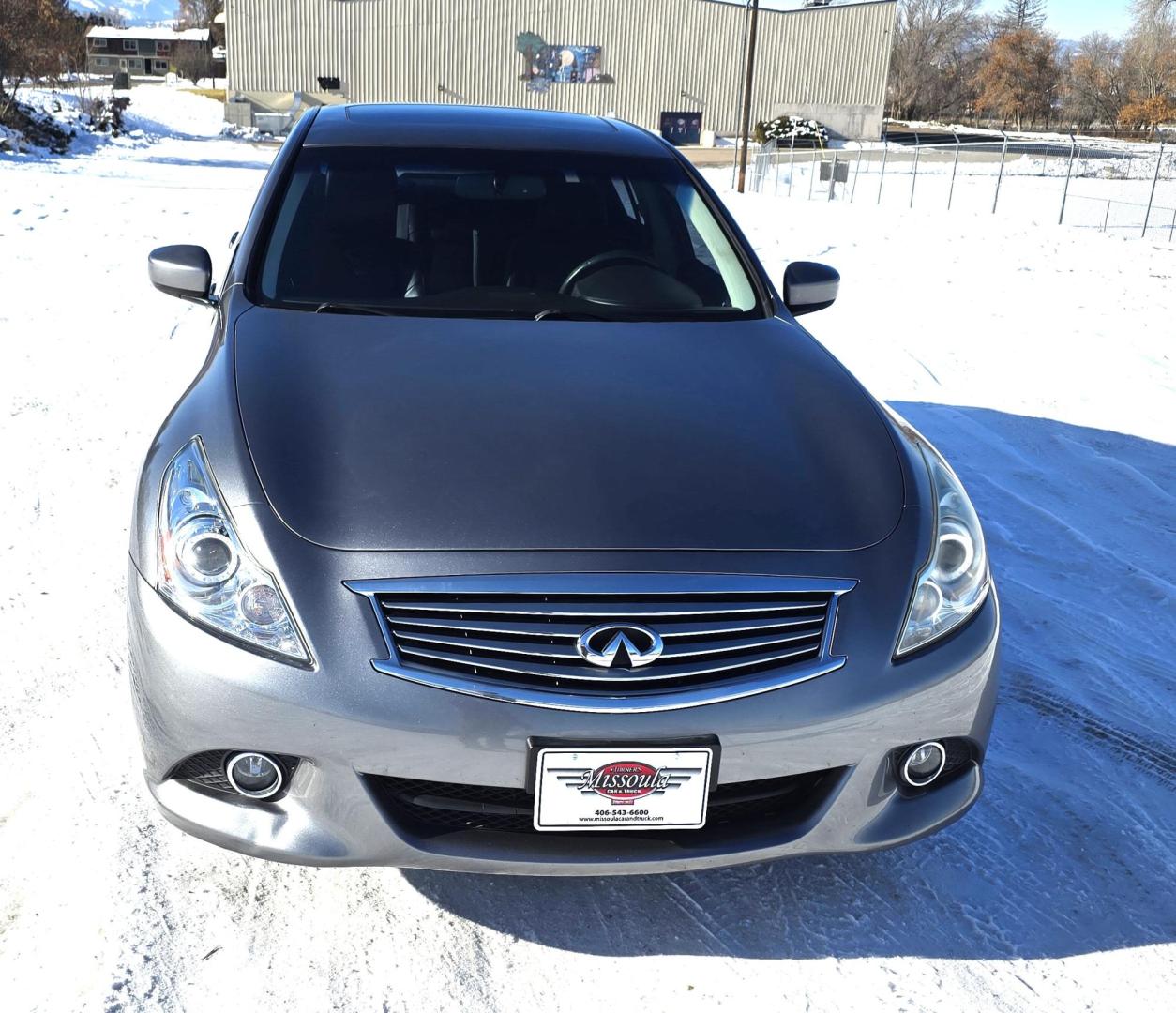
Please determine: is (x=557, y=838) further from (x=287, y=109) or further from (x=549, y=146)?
(x=287, y=109)

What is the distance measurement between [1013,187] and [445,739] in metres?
23.8

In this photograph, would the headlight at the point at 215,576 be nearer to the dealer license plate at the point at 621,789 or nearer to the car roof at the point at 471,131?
the dealer license plate at the point at 621,789

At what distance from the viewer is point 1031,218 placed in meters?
17.4

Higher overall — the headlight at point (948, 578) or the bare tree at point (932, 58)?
the bare tree at point (932, 58)

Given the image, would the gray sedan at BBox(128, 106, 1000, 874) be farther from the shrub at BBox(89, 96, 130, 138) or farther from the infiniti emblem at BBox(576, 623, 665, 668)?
the shrub at BBox(89, 96, 130, 138)

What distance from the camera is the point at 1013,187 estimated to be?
2309cm

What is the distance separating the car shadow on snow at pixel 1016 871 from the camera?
243 centimetres

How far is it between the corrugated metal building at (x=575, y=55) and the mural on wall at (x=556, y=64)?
0.04 metres

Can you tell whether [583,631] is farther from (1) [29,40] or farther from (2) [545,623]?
(1) [29,40]

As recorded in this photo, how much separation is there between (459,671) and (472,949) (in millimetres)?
672

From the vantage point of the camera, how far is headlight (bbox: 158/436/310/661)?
2.07 m

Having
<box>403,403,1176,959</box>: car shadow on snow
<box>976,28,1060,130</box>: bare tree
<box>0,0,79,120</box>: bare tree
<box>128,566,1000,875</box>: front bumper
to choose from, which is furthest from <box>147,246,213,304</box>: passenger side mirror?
<box>976,28,1060,130</box>: bare tree

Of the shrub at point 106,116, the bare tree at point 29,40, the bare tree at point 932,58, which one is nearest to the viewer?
the bare tree at point 29,40

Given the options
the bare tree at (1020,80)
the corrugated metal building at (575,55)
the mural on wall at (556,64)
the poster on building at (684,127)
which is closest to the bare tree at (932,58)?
the bare tree at (1020,80)
